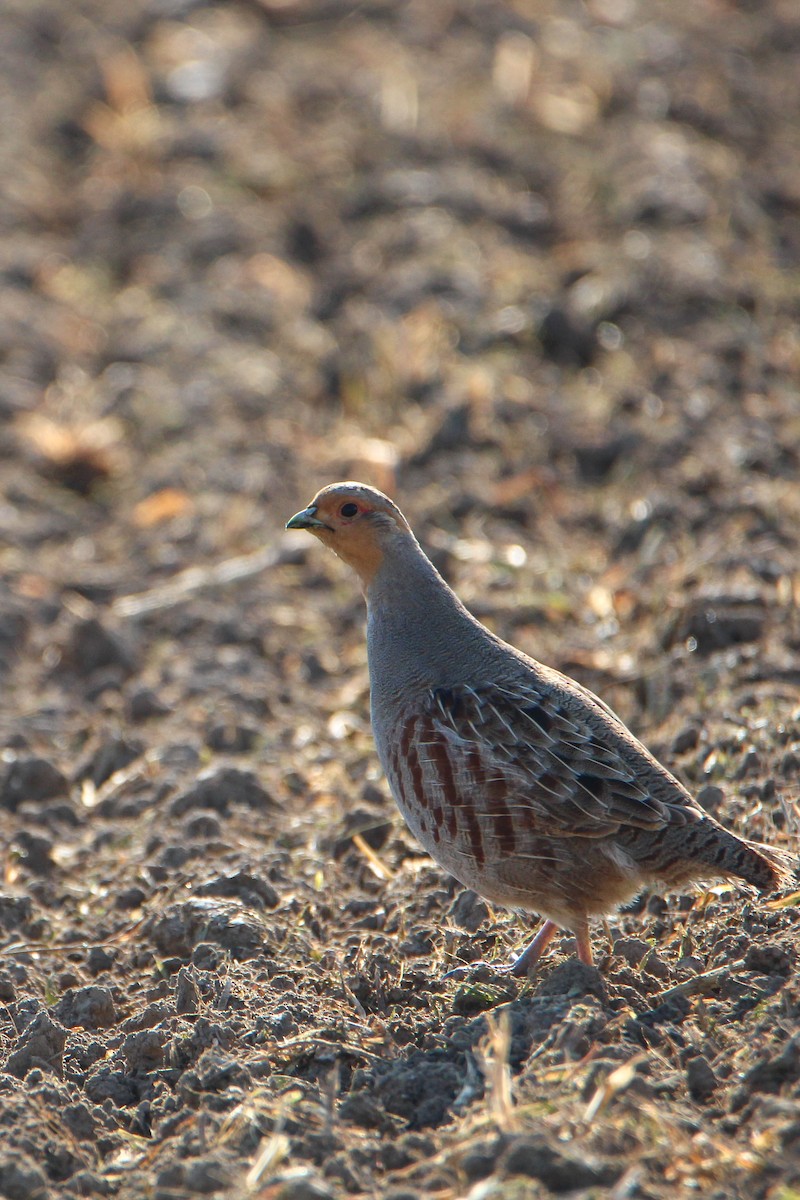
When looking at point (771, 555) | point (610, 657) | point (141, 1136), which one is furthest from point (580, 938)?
point (771, 555)

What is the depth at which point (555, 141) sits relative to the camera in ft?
36.2

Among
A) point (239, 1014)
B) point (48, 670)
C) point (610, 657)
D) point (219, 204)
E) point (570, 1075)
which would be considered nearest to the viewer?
point (570, 1075)

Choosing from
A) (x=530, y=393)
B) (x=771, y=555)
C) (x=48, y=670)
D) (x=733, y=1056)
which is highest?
(x=733, y=1056)

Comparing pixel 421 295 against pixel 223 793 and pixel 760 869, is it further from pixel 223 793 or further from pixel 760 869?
pixel 760 869

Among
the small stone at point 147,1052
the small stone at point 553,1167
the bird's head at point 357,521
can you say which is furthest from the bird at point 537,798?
the small stone at point 553,1167

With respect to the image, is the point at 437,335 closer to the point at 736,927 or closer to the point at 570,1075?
the point at 736,927

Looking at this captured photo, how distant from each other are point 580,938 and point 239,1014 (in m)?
0.95

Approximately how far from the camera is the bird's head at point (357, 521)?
4.93 meters

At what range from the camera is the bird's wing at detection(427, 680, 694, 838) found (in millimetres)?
4156

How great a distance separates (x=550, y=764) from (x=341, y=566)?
3.44 m

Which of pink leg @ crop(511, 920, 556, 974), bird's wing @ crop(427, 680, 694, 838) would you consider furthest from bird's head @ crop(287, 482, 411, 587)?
pink leg @ crop(511, 920, 556, 974)

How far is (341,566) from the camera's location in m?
7.53

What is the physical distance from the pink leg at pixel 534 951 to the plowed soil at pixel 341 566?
0.13 metres

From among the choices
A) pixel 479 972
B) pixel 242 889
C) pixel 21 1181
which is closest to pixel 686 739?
pixel 479 972
